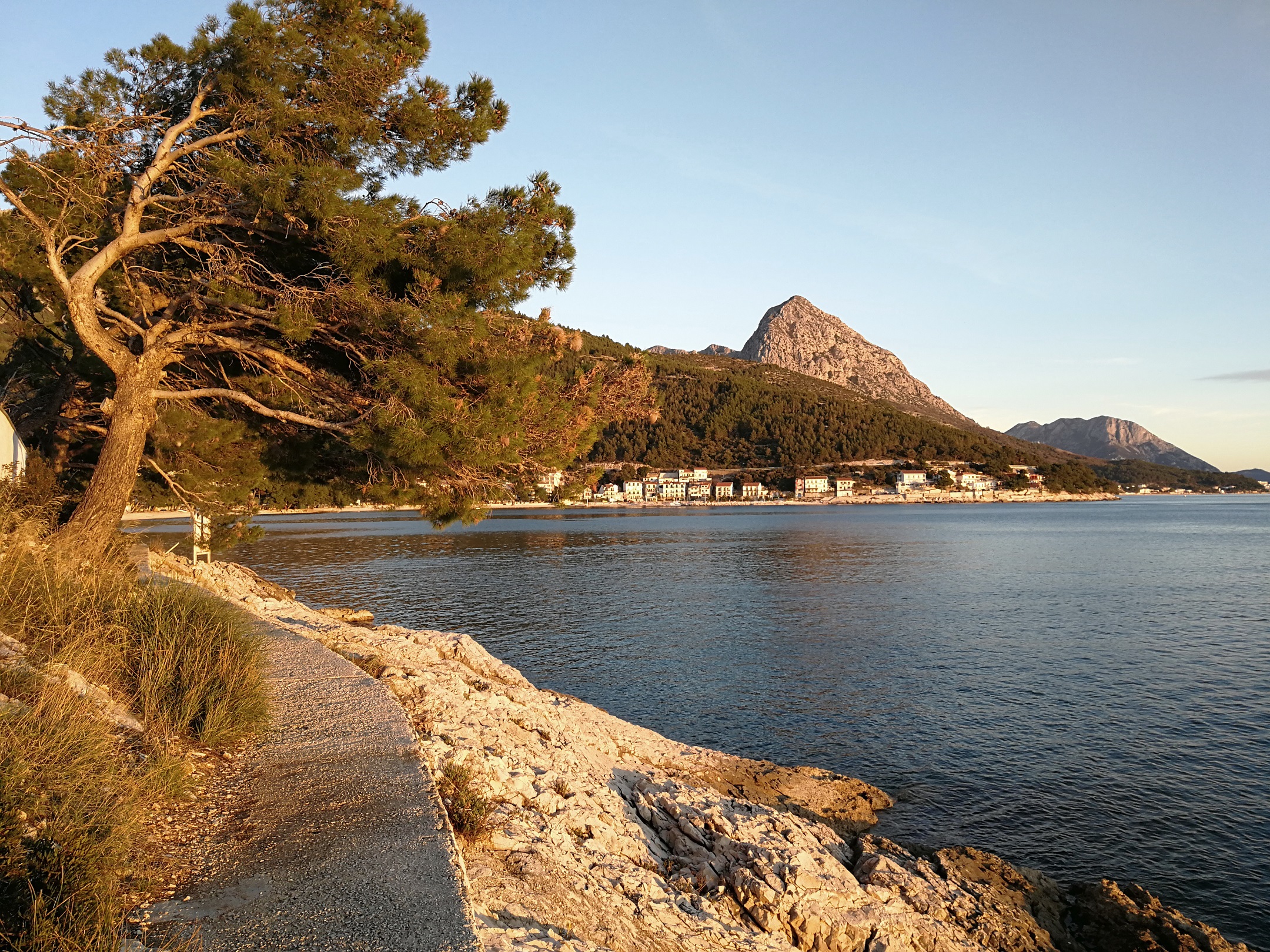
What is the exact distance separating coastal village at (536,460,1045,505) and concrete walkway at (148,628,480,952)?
15334cm

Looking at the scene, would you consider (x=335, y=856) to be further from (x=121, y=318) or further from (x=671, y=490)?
(x=671, y=490)

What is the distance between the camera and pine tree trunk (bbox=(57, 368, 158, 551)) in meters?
9.30

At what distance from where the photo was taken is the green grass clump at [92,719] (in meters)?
3.02

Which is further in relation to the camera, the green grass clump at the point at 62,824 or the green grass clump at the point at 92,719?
the green grass clump at the point at 92,719

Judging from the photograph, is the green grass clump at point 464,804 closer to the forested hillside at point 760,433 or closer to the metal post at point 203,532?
the metal post at point 203,532

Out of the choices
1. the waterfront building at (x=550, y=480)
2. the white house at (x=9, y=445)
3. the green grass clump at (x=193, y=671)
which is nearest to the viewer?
the green grass clump at (x=193, y=671)

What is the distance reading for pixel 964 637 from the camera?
23641mm

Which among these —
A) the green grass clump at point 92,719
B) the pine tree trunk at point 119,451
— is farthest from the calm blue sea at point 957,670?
the pine tree trunk at point 119,451

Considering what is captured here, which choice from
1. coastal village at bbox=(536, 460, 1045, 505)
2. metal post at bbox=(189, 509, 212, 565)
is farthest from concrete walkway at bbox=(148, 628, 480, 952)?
coastal village at bbox=(536, 460, 1045, 505)

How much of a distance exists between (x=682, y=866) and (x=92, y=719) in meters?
4.79

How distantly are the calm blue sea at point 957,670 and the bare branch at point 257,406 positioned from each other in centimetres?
829

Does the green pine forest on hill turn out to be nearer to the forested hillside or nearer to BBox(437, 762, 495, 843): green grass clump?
the forested hillside

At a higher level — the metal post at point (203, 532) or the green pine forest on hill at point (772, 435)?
the green pine forest on hill at point (772, 435)

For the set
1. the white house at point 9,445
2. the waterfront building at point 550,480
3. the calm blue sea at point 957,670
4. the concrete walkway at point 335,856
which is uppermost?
the white house at point 9,445
